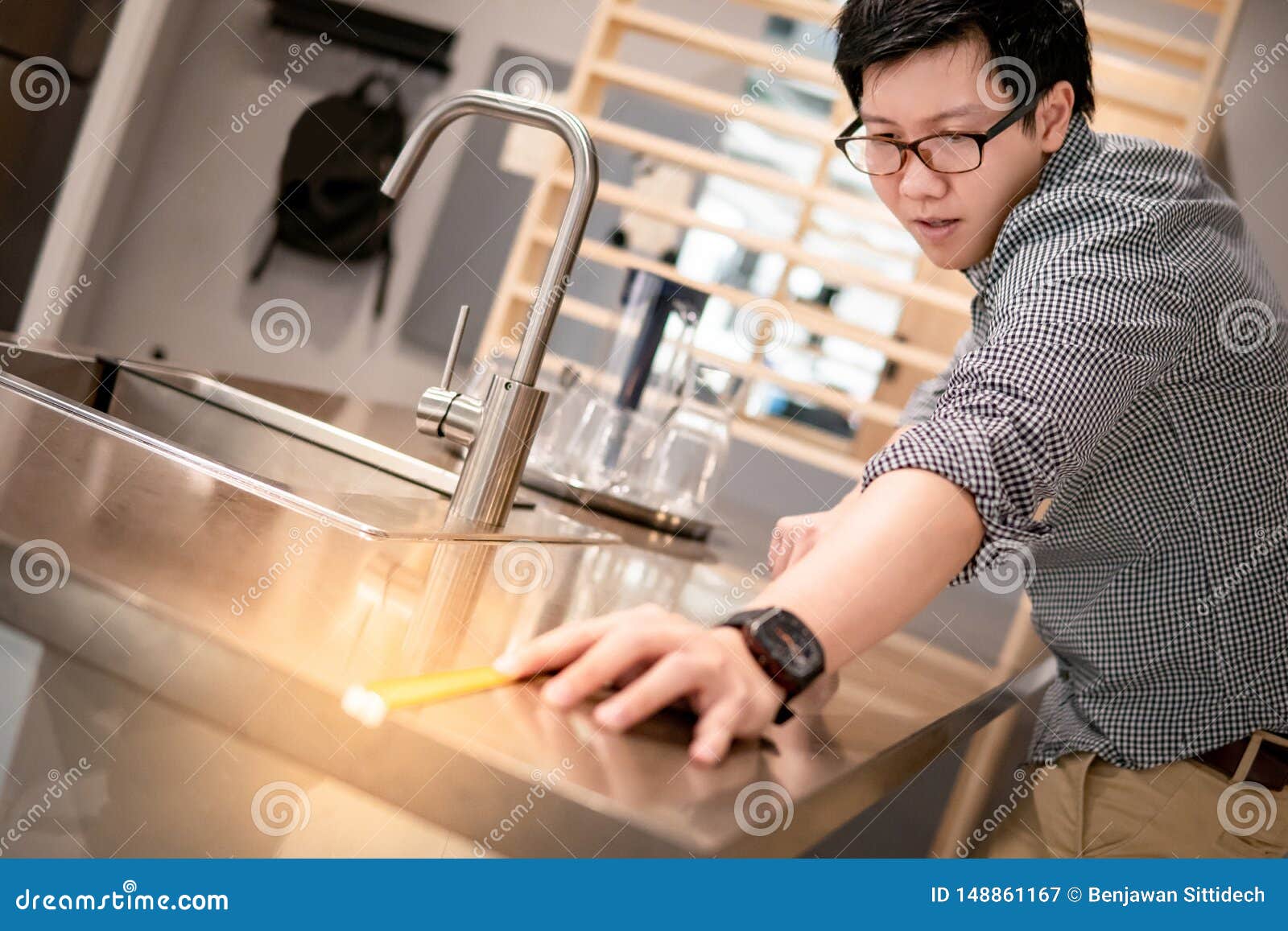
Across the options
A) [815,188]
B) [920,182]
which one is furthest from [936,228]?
[815,188]

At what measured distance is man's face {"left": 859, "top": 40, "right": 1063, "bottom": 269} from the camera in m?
1.04

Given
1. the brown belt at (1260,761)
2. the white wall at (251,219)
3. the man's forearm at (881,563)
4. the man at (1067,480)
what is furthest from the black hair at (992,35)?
the white wall at (251,219)

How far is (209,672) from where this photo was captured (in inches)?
24.5

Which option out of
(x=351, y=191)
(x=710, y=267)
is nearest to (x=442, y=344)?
(x=351, y=191)

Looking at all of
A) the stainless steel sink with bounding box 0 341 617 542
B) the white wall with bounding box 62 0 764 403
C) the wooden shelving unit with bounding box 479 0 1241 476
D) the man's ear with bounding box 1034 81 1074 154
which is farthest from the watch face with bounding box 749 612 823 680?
the white wall with bounding box 62 0 764 403

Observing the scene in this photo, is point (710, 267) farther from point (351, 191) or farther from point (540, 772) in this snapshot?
point (540, 772)

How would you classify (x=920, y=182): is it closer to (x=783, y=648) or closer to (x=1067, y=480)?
(x=1067, y=480)

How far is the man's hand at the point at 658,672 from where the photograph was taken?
0.67 meters

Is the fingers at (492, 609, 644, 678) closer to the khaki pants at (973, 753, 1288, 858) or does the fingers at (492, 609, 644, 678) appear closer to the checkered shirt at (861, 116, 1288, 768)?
the checkered shirt at (861, 116, 1288, 768)

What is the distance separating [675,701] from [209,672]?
0.92 ft

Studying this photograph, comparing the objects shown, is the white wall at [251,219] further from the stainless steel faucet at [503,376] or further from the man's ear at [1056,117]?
the man's ear at [1056,117]

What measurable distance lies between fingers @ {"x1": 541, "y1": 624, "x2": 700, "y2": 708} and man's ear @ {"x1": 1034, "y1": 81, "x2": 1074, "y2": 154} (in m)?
0.70

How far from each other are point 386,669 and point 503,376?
596 mm

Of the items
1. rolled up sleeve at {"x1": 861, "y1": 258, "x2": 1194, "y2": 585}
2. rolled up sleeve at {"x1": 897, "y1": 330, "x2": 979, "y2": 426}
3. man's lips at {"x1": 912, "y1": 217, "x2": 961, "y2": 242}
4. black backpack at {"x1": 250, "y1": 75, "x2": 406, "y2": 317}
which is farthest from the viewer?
black backpack at {"x1": 250, "y1": 75, "x2": 406, "y2": 317}
